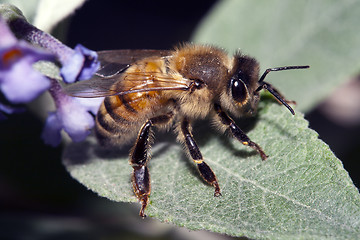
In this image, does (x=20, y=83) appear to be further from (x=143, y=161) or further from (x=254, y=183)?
(x=254, y=183)

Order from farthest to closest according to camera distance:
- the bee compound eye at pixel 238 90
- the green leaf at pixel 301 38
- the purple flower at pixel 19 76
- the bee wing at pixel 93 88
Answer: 1. the green leaf at pixel 301 38
2. the bee compound eye at pixel 238 90
3. the bee wing at pixel 93 88
4. the purple flower at pixel 19 76

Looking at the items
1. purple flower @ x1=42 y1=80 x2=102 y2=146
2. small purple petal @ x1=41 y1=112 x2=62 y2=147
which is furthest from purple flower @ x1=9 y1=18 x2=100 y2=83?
small purple petal @ x1=41 y1=112 x2=62 y2=147

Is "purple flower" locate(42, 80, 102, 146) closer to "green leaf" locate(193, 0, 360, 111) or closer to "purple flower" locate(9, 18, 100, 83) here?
"purple flower" locate(9, 18, 100, 83)

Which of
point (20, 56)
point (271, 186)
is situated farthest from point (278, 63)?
point (20, 56)

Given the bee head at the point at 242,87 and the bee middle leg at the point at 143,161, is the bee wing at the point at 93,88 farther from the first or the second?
the bee head at the point at 242,87

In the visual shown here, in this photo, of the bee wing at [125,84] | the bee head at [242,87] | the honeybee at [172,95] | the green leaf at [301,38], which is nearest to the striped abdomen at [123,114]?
the honeybee at [172,95]
